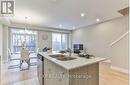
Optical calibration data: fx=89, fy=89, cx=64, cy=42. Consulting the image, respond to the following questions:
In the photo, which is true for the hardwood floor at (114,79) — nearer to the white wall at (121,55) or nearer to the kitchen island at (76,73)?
the white wall at (121,55)

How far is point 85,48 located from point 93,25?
5.83 ft

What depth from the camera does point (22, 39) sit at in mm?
6566

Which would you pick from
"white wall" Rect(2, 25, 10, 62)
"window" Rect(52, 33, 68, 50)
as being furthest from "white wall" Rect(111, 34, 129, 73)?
"white wall" Rect(2, 25, 10, 62)

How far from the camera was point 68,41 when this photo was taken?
8.14 m

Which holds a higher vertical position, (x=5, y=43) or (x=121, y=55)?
→ (x=5, y=43)

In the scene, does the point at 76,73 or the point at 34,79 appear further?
the point at 34,79

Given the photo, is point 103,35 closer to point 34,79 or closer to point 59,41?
point 59,41

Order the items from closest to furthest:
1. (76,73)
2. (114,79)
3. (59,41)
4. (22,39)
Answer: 1. (76,73)
2. (114,79)
3. (22,39)
4. (59,41)

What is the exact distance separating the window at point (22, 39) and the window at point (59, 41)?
1.57 metres

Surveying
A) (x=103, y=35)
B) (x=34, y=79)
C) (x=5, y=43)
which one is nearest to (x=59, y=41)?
(x=103, y=35)

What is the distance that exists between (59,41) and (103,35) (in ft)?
12.5

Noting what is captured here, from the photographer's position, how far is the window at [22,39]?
6.21 meters

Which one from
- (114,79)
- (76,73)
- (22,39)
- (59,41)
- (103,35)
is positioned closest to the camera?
(76,73)

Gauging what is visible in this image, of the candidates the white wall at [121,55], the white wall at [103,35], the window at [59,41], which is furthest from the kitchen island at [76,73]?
the window at [59,41]
